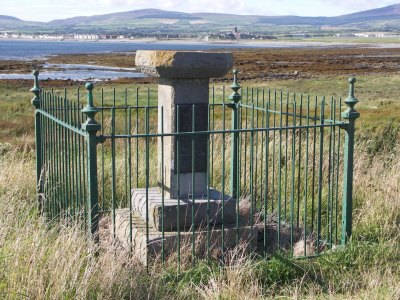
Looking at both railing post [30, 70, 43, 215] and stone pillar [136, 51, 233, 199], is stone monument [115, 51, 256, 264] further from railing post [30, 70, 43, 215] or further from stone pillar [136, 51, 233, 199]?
railing post [30, 70, 43, 215]

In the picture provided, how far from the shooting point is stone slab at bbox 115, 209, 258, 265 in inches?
229

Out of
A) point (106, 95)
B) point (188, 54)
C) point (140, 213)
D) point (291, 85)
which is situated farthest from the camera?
point (291, 85)

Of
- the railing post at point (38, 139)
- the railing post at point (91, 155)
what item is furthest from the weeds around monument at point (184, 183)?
the railing post at point (38, 139)

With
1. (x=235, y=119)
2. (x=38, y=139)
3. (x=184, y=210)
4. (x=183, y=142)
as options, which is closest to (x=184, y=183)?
(x=184, y=210)

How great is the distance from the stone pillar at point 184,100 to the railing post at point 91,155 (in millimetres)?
844

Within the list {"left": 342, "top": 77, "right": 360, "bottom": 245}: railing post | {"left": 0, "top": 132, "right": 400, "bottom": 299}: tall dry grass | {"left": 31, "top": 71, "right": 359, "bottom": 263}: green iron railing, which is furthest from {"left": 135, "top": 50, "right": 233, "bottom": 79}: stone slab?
{"left": 0, "top": 132, "right": 400, "bottom": 299}: tall dry grass

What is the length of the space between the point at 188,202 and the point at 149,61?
4.70 feet

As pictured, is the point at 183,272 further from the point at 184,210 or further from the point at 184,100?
the point at 184,100

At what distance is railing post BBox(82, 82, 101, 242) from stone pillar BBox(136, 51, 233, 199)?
0.84 m

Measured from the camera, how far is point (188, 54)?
5.80m

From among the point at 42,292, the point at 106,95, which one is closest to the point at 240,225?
the point at 42,292

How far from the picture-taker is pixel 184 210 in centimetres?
606

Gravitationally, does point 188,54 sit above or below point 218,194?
above

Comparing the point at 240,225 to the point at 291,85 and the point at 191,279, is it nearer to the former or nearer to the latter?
the point at 191,279
